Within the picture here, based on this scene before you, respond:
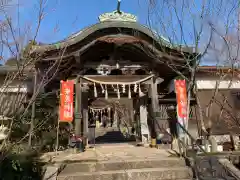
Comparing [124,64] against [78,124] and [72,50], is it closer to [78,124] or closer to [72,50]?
[72,50]

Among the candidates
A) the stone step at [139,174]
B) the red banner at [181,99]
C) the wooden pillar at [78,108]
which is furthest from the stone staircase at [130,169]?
the red banner at [181,99]

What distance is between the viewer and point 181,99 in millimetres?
9875

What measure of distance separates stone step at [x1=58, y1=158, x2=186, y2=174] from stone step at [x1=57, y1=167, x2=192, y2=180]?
28cm

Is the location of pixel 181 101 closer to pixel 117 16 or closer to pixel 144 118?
pixel 144 118

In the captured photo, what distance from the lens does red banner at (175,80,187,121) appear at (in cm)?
955

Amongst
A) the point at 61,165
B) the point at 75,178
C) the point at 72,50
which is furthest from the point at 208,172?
the point at 72,50

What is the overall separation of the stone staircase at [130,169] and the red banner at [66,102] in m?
2.68

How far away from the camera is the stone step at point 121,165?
6.74 m

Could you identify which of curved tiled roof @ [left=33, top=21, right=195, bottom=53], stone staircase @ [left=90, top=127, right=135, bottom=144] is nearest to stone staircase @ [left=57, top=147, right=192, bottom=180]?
curved tiled roof @ [left=33, top=21, right=195, bottom=53]

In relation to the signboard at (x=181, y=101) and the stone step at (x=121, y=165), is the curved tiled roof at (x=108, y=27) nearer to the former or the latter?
the signboard at (x=181, y=101)

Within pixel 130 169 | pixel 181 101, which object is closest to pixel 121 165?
pixel 130 169

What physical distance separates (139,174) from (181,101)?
4.54 metres

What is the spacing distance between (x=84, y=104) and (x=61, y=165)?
5.47 metres

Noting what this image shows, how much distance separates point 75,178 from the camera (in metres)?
6.17
